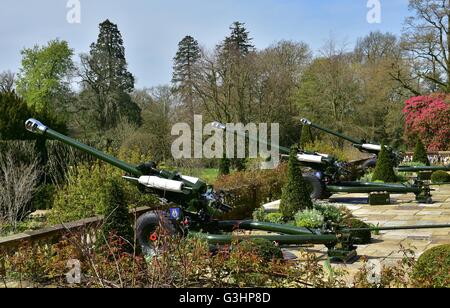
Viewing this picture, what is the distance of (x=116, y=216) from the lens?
5910 mm

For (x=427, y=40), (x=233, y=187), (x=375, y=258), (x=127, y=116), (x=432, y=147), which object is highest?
(x=427, y=40)

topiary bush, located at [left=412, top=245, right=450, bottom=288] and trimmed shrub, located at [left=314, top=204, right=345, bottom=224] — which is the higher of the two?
trimmed shrub, located at [left=314, top=204, right=345, bottom=224]

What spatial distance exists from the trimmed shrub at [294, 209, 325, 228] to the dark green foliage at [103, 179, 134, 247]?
11.3 feet

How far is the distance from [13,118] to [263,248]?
77.3 ft

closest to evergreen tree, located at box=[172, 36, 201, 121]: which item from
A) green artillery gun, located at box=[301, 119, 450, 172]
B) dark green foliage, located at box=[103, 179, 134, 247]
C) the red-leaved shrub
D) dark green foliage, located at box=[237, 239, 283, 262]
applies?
the red-leaved shrub

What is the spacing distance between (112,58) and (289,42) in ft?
43.2

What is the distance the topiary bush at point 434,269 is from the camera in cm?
445

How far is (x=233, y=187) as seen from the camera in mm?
12250

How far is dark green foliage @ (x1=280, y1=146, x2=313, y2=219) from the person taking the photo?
368 inches

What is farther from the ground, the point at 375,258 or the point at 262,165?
the point at 262,165

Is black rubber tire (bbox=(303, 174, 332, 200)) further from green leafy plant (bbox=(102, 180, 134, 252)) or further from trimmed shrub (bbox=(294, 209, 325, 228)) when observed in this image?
green leafy plant (bbox=(102, 180, 134, 252))

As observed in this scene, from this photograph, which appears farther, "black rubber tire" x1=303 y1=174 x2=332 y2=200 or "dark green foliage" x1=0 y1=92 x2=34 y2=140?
"dark green foliage" x1=0 y1=92 x2=34 y2=140
